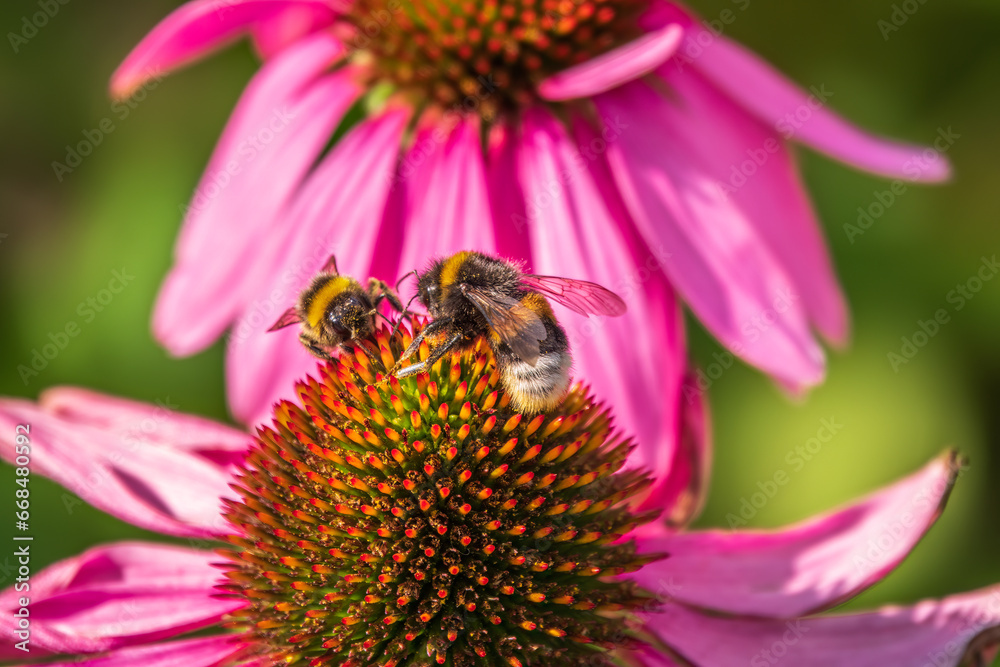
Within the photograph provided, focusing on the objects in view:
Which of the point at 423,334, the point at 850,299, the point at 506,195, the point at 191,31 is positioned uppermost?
the point at 850,299

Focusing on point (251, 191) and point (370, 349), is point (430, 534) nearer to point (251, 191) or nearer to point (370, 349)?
point (370, 349)

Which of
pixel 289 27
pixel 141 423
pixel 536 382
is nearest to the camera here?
pixel 536 382

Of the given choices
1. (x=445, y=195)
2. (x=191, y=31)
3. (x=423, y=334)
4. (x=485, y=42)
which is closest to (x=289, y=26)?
(x=191, y=31)

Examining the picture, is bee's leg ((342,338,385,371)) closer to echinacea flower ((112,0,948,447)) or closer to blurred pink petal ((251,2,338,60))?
echinacea flower ((112,0,948,447))

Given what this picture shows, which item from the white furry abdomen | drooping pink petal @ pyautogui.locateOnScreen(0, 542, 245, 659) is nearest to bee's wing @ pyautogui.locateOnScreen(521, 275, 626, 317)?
the white furry abdomen

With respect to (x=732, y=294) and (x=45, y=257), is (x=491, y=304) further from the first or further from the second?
(x=45, y=257)

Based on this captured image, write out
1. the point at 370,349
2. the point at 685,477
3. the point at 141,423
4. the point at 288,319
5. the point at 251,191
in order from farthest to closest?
1. the point at 251,191
2. the point at 141,423
3. the point at 685,477
4. the point at 288,319
5. the point at 370,349

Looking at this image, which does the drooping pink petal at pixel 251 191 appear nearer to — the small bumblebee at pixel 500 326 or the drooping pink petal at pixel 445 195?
the drooping pink petal at pixel 445 195
